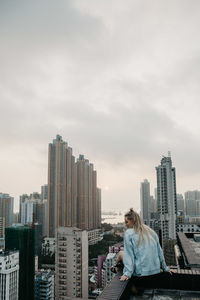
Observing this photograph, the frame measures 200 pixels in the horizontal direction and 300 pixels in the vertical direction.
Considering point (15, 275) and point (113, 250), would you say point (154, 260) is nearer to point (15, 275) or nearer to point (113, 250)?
point (15, 275)

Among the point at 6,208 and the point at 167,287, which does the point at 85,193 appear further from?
the point at 167,287

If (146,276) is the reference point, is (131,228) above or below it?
above

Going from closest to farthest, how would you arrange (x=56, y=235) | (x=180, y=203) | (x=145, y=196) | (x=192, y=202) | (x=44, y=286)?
(x=56, y=235)
(x=44, y=286)
(x=145, y=196)
(x=192, y=202)
(x=180, y=203)

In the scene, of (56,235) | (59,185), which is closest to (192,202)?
(59,185)

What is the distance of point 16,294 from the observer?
27.8 metres

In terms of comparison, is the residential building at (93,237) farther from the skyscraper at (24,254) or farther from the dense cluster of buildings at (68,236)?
the skyscraper at (24,254)

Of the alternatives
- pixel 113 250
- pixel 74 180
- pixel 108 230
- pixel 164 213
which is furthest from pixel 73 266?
pixel 108 230

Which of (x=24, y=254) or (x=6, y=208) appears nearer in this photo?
(x=24, y=254)

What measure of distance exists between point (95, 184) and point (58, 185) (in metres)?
18.4

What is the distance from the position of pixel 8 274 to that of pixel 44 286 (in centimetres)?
613

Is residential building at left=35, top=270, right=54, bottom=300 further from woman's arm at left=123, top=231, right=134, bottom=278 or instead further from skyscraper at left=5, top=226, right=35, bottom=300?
woman's arm at left=123, top=231, right=134, bottom=278

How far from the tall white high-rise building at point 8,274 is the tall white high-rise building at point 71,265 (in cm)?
431

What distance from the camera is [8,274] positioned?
2583 cm

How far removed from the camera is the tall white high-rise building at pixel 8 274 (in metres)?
25.7
